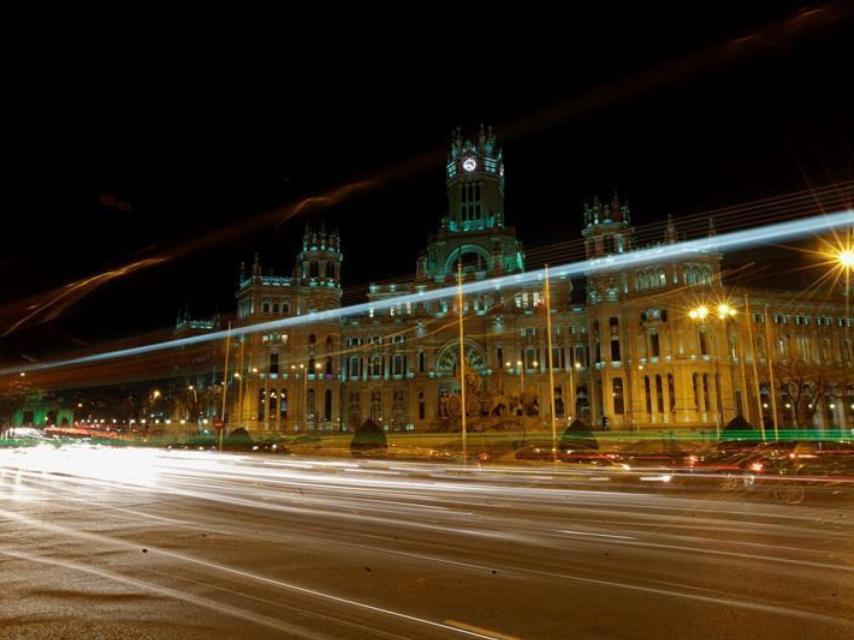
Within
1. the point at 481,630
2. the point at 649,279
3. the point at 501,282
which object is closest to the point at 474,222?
the point at 501,282

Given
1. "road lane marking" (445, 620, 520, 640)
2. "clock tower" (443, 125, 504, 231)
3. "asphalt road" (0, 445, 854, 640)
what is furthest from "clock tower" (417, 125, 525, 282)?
"road lane marking" (445, 620, 520, 640)

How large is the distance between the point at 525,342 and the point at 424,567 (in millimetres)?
76801

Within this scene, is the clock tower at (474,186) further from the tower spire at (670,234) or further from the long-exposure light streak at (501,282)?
the tower spire at (670,234)

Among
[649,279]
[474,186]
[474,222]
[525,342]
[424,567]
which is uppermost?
[474,186]

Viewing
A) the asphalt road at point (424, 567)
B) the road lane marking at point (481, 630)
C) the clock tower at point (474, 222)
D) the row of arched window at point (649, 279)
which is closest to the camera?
the road lane marking at point (481, 630)

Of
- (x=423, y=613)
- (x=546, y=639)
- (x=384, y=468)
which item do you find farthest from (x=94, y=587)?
(x=384, y=468)

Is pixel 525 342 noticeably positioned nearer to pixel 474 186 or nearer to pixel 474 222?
pixel 474 222

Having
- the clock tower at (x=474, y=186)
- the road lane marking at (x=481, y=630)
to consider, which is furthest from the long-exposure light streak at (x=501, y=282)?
the road lane marking at (x=481, y=630)

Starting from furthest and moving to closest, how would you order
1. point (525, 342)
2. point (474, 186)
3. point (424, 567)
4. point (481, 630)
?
point (474, 186) < point (525, 342) < point (424, 567) < point (481, 630)

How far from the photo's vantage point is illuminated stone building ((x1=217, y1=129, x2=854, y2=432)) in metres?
72.6

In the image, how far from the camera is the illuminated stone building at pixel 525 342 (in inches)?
2859

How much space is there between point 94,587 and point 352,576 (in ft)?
9.85

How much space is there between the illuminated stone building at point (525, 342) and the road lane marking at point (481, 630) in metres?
56.9

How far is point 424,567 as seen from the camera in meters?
8.68
